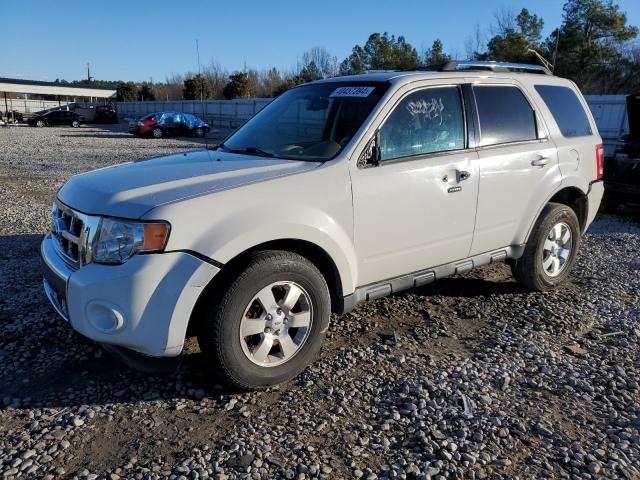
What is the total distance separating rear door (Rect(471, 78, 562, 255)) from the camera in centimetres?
429

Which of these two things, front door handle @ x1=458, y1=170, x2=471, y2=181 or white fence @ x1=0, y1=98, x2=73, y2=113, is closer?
front door handle @ x1=458, y1=170, x2=471, y2=181

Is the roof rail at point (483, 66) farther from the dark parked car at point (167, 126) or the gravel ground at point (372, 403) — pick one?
the dark parked car at point (167, 126)

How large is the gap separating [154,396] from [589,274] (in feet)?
15.3

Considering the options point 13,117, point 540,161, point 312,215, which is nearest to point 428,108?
point 540,161

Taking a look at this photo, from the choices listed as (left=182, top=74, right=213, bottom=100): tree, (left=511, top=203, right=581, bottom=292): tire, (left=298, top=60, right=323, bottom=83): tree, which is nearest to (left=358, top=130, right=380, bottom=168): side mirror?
(left=511, top=203, right=581, bottom=292): tire

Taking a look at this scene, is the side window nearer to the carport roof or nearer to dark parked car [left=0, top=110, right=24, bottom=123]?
dark parked car [left=0, top=110, right=24, bottom=123]

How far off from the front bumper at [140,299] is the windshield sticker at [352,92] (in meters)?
1.80

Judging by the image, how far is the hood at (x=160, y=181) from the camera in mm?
2980

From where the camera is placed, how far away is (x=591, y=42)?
41469 millimetres

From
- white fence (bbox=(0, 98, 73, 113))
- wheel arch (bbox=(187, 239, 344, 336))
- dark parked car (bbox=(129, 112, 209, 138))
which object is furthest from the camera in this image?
white fence (bbox=(0, 98, 73, 113))

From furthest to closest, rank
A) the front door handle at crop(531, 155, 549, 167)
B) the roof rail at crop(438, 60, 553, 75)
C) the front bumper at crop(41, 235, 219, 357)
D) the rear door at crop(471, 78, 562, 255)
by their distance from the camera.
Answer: the front door handle at crop(531, 155, 549, 167), the roof rail at crop(438, 60, 553, 75), the rear door at crop(471, 78, 562, 255), the front bumper at crop(41, 235, 219, 357)

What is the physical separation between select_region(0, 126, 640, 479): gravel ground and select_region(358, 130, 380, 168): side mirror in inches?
52.9

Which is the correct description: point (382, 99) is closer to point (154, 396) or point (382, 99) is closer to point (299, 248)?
point (299, 248)

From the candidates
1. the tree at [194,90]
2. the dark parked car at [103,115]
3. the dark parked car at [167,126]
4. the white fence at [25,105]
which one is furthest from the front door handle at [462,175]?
the white fence at [25,105]
